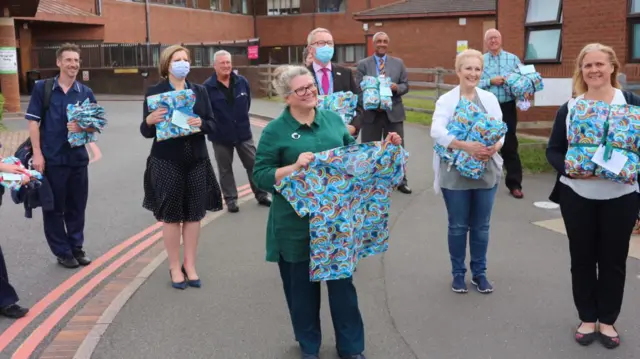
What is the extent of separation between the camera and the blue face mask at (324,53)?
21.1 ft

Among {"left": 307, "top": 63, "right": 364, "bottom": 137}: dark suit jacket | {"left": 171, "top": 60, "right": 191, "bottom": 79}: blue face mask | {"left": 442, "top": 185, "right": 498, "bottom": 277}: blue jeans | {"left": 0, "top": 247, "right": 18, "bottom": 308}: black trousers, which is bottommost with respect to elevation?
{"left": 0, "top": 247, "right": 18, "bottom": 308}: black trousers

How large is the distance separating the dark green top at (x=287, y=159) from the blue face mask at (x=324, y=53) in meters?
2.30

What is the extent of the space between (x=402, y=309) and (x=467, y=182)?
1.09 metres

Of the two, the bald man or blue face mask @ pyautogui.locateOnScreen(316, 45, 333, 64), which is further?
the bald man

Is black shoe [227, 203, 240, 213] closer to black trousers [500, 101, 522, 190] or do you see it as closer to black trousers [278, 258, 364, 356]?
black trousers [500, 101, 522, 190]

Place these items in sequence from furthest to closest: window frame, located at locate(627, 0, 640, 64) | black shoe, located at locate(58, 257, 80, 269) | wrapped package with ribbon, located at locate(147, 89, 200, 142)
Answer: window frame, located at locate(627, 0, 640, 64) < black shoe, located at locate(58, 257, 80, 269) < wrapped package with ribbon, located at locate(147, 89, 200, 142)

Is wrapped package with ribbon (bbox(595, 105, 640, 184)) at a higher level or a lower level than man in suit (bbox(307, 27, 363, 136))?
lower

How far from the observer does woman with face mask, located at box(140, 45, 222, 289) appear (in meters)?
5.79

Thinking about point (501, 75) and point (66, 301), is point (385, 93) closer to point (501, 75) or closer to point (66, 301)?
point (501, 75)

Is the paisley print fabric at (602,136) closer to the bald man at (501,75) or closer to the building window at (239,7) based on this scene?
the bald man at (501,75)

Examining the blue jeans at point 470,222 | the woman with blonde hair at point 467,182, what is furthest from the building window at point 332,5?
the blue jeans at point 470,222

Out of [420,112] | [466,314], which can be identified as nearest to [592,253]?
[466,314]

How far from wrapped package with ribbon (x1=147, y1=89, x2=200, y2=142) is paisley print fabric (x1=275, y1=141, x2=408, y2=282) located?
1851 millimetres

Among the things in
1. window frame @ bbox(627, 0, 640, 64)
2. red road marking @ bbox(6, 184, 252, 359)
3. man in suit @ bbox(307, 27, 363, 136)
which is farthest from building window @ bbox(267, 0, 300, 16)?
man in suit @ bbox(307, 27, 363, 136)
